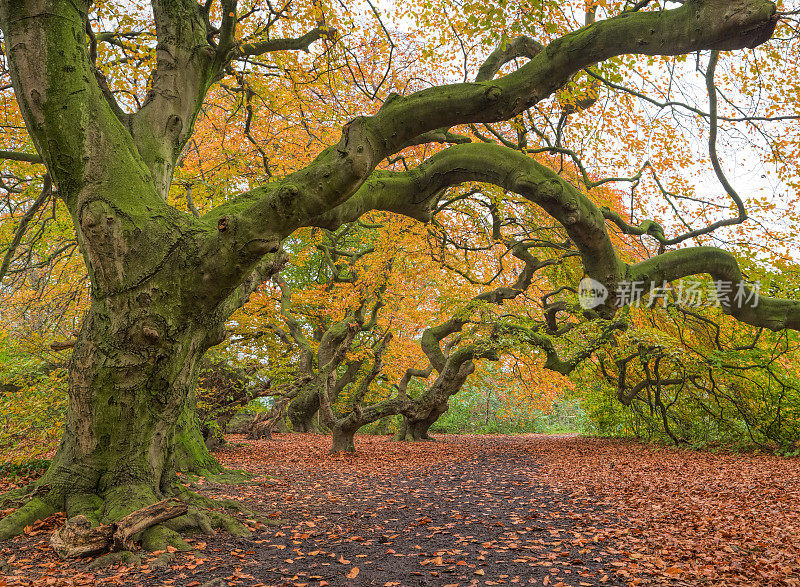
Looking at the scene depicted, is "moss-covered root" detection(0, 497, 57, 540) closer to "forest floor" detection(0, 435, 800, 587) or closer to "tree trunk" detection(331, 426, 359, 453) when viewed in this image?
"forest floor" detection(0, 435, 800, 587)

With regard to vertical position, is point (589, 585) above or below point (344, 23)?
below

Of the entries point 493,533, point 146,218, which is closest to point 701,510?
point 493,533

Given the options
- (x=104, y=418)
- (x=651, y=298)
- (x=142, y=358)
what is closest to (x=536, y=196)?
(x=651, y=298)

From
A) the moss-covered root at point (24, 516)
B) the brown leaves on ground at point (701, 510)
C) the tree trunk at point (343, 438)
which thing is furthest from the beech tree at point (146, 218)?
the tree trunk at point (343, 438)

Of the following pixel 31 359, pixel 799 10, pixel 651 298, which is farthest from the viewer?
pixel 651 298

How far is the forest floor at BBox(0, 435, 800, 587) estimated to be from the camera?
3076 mm

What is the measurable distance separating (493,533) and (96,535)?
9.94ft

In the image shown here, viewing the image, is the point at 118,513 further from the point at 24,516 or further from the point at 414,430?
the point at 414,430

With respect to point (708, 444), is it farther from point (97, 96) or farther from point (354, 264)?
point (97, 96)

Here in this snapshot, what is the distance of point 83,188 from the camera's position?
4023 millimetres

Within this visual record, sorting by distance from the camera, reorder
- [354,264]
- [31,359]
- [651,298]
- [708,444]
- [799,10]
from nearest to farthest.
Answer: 1. [799,10]
2. [31,359]
3. [651,298]
4. [708,444]
5. [354,264]

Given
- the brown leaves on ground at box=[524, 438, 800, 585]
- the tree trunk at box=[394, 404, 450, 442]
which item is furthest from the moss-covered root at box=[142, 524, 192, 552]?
the tree trunk at box=[394, 404, 450, 442]

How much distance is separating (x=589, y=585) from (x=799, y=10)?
19.3 ft

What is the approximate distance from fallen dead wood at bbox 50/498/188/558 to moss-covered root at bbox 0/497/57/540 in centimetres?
52
